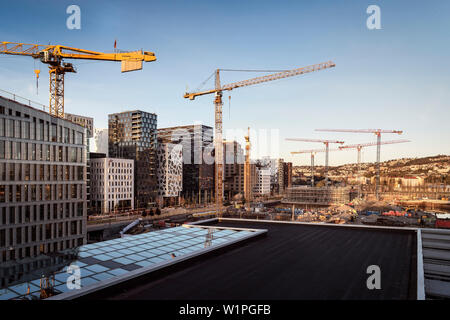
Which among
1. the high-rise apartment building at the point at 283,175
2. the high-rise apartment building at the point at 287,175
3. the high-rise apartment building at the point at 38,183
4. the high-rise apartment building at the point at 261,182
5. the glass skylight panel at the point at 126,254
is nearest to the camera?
the glass skylight panel at the point at 126,254

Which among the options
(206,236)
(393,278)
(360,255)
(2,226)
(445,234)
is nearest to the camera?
(393,278)

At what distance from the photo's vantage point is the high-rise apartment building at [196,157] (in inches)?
5098

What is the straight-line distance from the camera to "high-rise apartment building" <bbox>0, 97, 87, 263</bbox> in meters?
30.2

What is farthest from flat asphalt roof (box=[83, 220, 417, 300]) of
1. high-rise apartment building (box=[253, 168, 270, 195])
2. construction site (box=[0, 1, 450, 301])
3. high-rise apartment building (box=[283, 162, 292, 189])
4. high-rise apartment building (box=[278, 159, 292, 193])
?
high-rise apartment building (box=[283, 162, 292, 189])

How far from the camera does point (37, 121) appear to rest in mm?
33750

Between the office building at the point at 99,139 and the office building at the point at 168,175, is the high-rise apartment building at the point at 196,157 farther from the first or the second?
the office building at the point at 99,139

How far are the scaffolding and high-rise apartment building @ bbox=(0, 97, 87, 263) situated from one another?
104m

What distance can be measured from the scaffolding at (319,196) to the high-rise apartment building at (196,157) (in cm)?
3769

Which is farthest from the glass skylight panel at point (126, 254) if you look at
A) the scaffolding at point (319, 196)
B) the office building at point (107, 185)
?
the scaffolding at point (319, 196)

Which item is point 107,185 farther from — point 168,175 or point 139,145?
point 168,175

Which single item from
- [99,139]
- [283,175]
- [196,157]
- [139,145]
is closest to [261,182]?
[283,175]

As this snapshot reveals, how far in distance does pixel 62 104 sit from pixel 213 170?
9385 centimetres

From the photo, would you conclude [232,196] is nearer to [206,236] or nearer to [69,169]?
[69,169]
